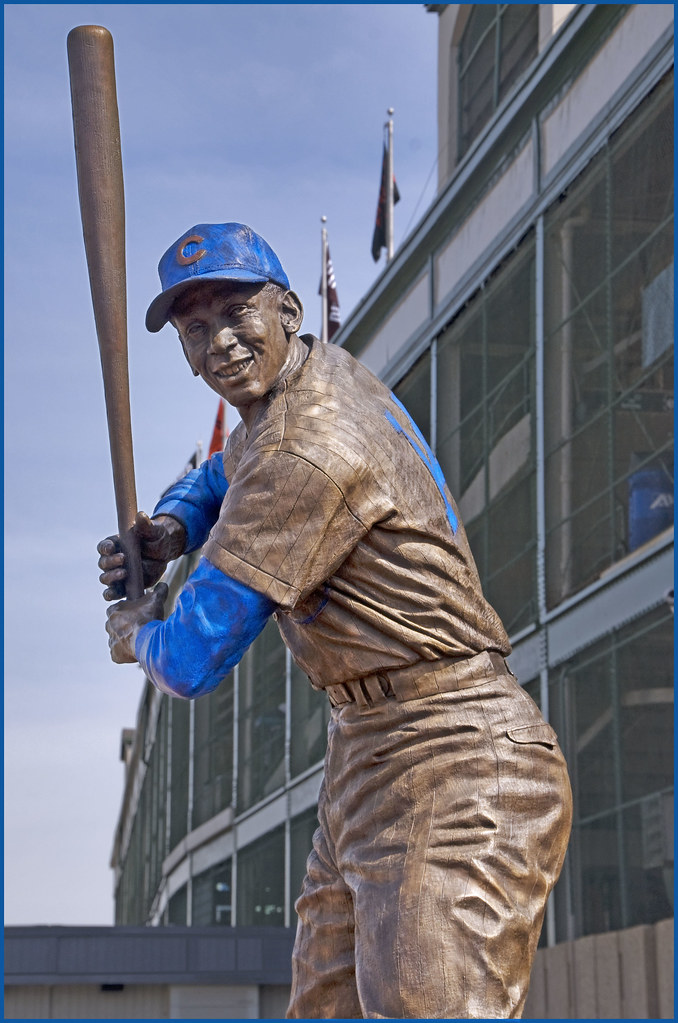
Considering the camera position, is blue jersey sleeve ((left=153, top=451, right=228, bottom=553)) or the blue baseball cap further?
blue jersey sleeve ((left=153, top=451, right=228, bottom=553))

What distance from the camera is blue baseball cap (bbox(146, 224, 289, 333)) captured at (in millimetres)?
3922

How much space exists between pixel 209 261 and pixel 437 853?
1.54 m

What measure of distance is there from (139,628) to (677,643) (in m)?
9.81

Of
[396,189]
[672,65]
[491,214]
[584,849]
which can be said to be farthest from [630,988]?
[396,189]

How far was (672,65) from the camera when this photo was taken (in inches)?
563

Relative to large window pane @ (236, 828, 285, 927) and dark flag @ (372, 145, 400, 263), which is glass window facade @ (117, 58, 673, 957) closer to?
dark flag @ (372, 145, 400, 263)

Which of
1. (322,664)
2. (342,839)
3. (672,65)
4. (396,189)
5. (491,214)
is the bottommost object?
(342,839)

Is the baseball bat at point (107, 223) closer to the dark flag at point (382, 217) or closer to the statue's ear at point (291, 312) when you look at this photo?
the statue's ear at point (291, 312)

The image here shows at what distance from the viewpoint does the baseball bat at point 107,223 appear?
13.8 feet

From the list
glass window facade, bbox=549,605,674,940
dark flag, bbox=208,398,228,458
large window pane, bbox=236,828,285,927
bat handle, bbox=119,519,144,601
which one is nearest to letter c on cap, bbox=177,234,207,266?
bat handle, bbox=119,519,144,601

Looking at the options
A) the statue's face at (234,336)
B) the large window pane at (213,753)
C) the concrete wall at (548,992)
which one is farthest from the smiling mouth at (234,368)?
the large window pane at (213,753)

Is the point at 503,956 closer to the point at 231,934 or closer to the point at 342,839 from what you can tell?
the point at 342,839

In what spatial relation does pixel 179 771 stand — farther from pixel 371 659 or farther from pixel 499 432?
pixel 371 659

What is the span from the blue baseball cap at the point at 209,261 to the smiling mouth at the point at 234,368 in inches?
7.9
